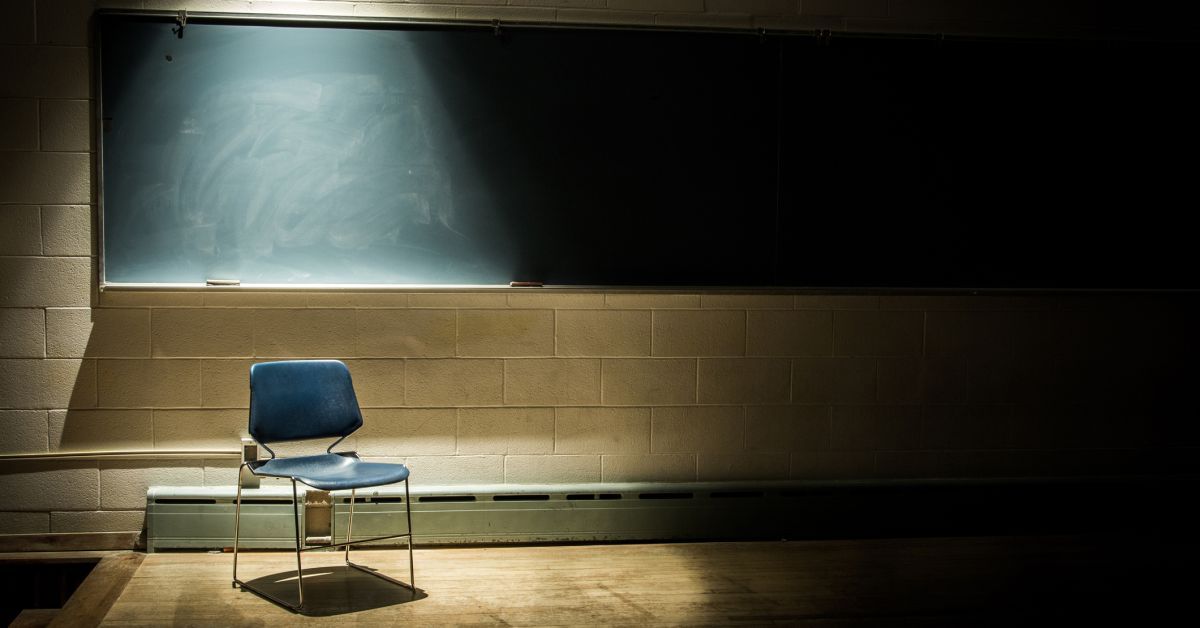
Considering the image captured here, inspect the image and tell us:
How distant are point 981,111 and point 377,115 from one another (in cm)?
256

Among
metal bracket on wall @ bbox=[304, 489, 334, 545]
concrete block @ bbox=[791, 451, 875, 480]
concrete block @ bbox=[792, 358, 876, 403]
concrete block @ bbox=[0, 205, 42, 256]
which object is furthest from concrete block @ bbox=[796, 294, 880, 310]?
concrete block @ bbox=[0, 205, 42, 256]

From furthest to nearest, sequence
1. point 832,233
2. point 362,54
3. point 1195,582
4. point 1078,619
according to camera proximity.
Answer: point 832,233 → point 362,54 → point 1195,582 → point 1078,619

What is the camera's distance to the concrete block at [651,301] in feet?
12.0

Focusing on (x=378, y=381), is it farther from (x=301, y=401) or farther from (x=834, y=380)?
(x=834, y=380)

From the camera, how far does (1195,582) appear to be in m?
3.25

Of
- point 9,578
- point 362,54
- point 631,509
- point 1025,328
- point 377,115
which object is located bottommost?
point 9,578

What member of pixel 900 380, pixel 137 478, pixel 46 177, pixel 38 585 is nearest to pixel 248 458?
pixel 137 478

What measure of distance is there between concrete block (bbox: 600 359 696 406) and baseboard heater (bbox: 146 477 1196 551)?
367mm

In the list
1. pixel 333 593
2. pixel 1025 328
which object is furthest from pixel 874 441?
pixel 333 593

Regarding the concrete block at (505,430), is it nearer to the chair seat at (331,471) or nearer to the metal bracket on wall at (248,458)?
the chair seat at (331,471)

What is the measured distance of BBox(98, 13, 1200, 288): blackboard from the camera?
11.2ft

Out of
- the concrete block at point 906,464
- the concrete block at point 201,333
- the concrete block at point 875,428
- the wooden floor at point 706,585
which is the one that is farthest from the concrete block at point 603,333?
the concrete block at point 201,333

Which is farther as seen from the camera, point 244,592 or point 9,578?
point 9,578

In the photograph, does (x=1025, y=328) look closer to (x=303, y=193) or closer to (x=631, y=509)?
(x=631, y=509)
